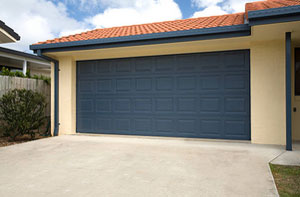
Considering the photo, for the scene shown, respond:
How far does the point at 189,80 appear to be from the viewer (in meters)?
6.45

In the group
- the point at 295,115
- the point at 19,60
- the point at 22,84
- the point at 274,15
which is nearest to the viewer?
the point at 274,15

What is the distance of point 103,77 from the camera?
7.30 m

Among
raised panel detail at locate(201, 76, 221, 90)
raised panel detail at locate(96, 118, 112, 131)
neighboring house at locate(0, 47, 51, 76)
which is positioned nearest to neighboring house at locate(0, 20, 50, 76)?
neighboring house at locate(0, 47, 51, 76)

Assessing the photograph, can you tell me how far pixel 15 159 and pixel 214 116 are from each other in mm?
4753

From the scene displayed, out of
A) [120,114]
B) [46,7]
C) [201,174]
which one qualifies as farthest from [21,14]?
[201,174]

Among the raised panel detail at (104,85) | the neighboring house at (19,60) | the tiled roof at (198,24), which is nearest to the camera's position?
the tiled roof at (198,24)

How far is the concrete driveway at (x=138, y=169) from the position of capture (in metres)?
3.00

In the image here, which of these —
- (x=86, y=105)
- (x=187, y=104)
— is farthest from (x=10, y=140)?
(x=187, y=104)

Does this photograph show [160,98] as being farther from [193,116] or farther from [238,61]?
[238,61]

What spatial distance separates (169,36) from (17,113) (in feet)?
15.7

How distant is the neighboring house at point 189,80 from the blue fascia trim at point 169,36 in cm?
2

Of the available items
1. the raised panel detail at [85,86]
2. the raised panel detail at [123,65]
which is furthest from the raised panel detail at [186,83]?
the raised panel detail at [85,86]

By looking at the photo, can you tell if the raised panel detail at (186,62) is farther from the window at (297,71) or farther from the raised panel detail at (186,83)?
the window at (297,71)

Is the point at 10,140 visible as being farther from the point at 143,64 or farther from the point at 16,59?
the point at 16,59
